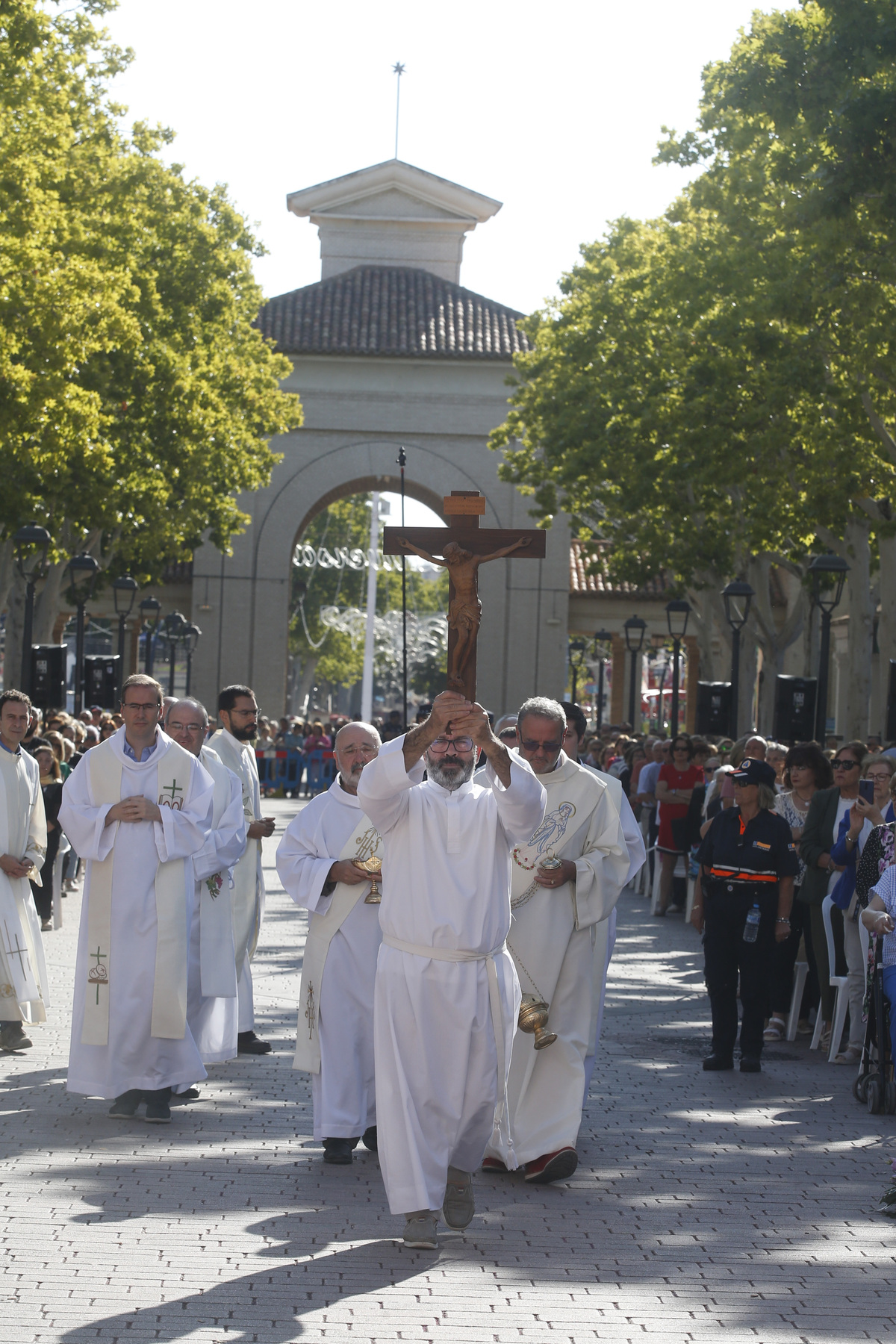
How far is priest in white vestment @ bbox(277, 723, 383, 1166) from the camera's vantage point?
8.15m

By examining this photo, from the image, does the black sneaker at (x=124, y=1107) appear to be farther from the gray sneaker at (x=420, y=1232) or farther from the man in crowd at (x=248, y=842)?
the gray sneaker at (x=420, y=1232)

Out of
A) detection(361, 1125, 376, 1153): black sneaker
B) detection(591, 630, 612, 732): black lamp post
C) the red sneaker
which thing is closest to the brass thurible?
→ detection(361, 1125, 376, 1153): black sneaker

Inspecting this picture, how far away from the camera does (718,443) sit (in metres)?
26.9

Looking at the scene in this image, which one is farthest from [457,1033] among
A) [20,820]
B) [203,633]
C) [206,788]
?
[203,633]

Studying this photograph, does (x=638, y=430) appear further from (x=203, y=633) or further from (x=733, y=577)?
(x=203, y=633)

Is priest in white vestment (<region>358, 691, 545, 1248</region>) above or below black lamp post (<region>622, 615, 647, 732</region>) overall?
below

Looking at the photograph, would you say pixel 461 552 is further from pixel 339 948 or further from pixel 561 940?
pixel 339 948

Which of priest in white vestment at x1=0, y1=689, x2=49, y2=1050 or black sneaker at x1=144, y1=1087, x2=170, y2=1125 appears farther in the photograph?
priest in white vestment at x1=0, y1=689, x2=49, y2=1050

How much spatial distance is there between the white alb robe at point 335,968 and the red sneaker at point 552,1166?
2.52ft

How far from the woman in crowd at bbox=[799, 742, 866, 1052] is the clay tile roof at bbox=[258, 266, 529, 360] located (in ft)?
132

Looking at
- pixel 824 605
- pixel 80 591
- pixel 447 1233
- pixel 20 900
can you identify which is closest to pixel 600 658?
pixel 80 591

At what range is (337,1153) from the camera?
8.10 meters

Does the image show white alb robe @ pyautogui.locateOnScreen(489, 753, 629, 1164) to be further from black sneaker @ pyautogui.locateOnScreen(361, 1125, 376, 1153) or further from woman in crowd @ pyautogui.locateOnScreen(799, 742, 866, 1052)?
woman in crowd @ pyautogui.locateOnScreen(799, 742, 866, 1052)

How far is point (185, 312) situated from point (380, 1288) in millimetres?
29942
